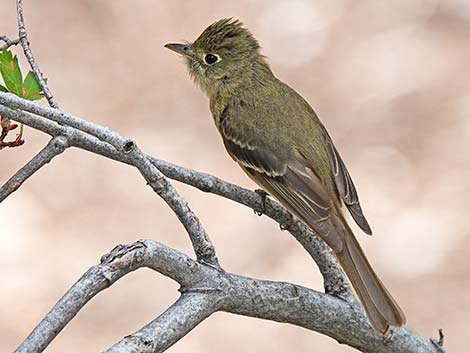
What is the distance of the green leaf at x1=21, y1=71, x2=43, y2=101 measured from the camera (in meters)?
2.51

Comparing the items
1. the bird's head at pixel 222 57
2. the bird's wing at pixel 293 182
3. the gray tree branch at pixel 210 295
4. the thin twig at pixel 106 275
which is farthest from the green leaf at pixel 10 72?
the bird's head at pixel 222 57

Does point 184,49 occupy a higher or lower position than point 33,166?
higher

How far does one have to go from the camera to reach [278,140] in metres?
4.05

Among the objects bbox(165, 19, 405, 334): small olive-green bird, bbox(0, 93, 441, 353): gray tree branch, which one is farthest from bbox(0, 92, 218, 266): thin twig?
bbox(165, 19, 405, 334): small olive-green bird

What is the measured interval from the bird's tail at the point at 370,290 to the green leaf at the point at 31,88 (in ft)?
3.44

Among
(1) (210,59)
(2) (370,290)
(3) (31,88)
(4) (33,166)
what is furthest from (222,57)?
(4) (33,166)

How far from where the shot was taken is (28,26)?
27.9ft

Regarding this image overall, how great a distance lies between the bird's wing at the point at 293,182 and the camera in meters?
3.41

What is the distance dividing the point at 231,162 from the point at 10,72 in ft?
16.5

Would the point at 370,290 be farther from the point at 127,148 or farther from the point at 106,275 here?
the point at 106,275

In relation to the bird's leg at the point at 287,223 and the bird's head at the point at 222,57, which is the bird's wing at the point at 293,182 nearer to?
the bird's leg at the point at 287,223

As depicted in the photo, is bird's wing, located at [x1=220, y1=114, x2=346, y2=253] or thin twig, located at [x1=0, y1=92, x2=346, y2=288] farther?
bird's wing, located at [x1=220, y1=114, x2=346, y2=253]

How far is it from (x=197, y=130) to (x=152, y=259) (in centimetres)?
584

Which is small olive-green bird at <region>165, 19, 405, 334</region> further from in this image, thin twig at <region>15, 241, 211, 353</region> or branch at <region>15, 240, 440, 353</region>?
thin twig at <region>15, 241, 211, 353</region>
